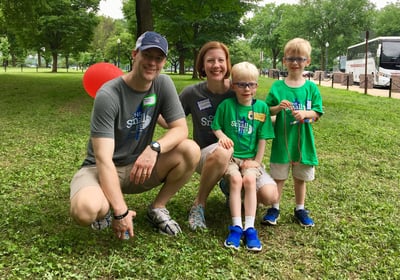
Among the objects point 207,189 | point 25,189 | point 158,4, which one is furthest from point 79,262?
point 158,4

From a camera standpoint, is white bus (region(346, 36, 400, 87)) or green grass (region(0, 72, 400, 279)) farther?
white bus (region(346, 36, 400, 87))

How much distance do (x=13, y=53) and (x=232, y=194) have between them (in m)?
63.9

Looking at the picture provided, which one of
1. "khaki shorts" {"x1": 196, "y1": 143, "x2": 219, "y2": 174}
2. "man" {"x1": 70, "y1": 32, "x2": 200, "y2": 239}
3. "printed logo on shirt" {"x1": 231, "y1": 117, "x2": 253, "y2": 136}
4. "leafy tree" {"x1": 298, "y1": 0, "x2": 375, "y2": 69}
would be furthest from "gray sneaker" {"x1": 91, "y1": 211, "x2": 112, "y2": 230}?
"leafy tree" {"x1": 298, "y1": 0, "x2": 375, "y2": 69}

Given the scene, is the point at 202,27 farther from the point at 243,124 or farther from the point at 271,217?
the point at 271,217

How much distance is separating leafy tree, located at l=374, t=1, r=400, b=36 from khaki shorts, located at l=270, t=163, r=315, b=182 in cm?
5010

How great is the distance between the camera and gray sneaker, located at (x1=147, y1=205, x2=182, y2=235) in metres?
2.80

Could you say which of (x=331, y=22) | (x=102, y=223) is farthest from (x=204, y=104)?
(x=331, y=22)

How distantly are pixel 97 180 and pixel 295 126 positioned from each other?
154 centimetres

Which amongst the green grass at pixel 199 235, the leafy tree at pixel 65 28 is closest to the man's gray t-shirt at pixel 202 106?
the green grass at pixel 199 235

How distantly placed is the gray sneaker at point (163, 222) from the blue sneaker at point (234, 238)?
0.38 m

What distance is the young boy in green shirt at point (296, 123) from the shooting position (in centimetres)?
298

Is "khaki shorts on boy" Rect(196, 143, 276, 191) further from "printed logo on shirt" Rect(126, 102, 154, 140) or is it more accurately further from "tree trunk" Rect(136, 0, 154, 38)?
"tree trunk" Rect(136, 0, 154, 38)

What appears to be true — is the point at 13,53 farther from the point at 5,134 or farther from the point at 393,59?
the point at 5,134

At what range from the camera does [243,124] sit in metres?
3.00
